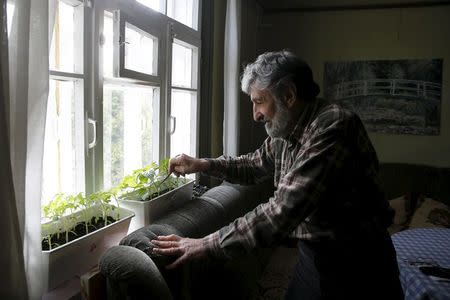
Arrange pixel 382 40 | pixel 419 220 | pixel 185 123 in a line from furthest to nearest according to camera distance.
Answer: pixel 382 40 → pixel 419 220 → pixel 185 123

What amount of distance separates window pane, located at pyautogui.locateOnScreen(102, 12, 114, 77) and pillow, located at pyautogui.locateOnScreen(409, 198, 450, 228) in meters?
2.81

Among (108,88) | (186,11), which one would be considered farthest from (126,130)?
(186,11)

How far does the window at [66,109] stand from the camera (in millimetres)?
1527

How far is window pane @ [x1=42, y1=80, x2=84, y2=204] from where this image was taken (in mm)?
1541

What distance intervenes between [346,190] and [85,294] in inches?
33.4

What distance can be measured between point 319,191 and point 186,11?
2.03 metres

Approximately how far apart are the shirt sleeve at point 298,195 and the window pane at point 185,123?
62.6 inches

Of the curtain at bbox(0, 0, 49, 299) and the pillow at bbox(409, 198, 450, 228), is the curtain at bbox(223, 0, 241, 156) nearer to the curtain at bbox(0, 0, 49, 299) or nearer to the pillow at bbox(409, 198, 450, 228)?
the pillow at bbox(409, 198, 450, 228)

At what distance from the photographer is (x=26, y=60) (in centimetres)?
102

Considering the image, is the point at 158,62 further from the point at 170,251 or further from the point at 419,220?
the point at 419,220

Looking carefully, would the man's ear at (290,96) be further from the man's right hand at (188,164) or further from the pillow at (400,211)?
the pillow at (400,211)

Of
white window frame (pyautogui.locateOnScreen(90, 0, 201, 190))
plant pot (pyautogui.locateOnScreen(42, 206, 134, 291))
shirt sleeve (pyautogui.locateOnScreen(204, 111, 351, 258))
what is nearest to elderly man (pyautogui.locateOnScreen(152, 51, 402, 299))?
shirt sleeve (pyautogui.locateOnScreen(204, 111, 351, 258))

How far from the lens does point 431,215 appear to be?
131 inches

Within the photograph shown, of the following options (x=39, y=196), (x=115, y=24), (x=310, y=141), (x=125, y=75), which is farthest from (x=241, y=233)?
(x=115, y=24)
